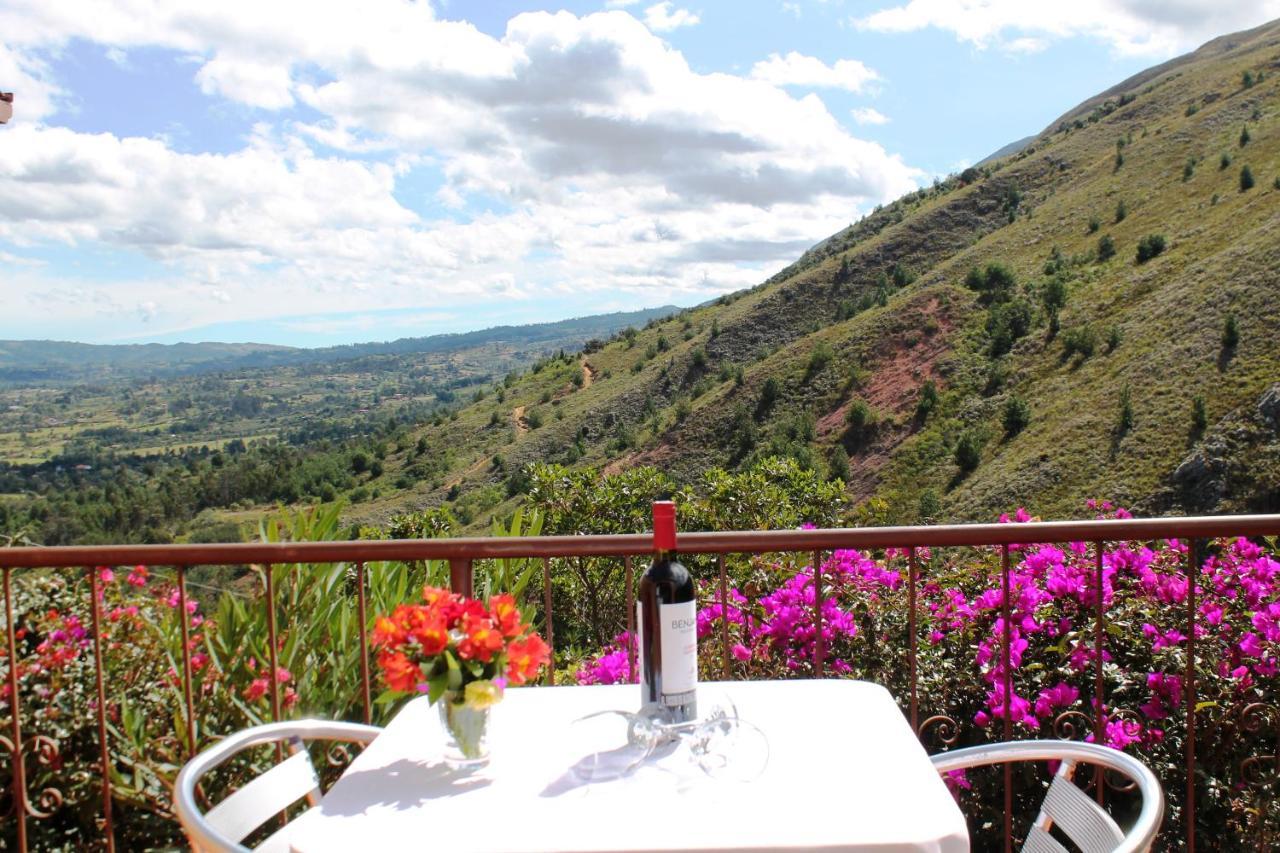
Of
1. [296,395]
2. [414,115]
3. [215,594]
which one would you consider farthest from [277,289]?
[296,395]

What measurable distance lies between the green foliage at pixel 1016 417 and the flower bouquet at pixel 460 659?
28460 millimetres

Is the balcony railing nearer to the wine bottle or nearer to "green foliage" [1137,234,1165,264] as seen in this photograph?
the wine bottle

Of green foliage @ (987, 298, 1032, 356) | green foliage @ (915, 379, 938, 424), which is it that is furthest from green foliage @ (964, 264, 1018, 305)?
green foliage @ (915, 379, 938, 424)

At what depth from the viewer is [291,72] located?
30.1ft

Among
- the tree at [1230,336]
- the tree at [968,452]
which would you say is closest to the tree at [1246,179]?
the tree at [1230,336]

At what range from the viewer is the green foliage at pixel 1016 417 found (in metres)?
27.4

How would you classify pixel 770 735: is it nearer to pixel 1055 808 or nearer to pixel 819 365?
pixel 1055 808

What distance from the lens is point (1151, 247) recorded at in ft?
102

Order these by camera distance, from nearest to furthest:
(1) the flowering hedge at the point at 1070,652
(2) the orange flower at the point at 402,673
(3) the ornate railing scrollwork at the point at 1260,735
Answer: (2) the orange flower at the point at 402,673
(3) the ornate railing scrollwork at the point at 1260,735
(1) the flowering hedge at the point at 1070,652

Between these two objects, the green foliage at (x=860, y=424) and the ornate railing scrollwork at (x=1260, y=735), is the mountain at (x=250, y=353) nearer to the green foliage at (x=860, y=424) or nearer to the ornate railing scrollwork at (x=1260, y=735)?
the green foliage at (x=860, y=424)

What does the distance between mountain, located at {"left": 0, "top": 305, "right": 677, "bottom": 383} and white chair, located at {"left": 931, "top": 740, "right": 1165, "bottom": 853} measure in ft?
517

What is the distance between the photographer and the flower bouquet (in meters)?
1.22

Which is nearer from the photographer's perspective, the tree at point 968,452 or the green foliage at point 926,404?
the tree at point 968,452

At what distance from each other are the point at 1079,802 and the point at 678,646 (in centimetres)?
60
